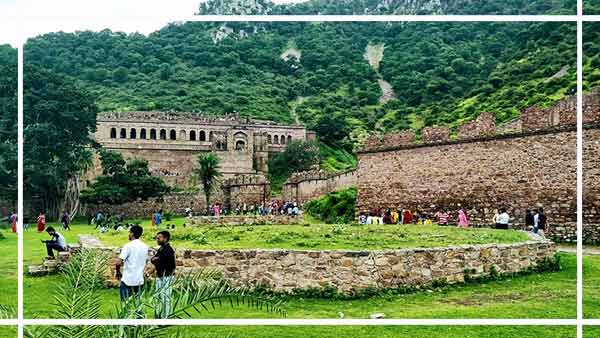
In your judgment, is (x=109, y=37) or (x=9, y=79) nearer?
(x=9, y=79)

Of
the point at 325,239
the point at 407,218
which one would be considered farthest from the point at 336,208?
the point at 325,239

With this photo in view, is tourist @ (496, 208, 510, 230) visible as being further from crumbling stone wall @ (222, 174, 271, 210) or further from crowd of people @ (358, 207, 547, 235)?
crumbling stone wall @ (222, 174, 271, 210)

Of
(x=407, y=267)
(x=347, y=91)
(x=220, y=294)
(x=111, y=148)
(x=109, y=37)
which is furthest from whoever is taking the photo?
(x=109, y=37)

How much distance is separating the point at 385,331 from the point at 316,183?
21295 millimetres

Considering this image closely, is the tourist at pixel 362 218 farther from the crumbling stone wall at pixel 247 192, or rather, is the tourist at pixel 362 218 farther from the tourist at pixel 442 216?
the crumbling stone wall at pixel 247 192

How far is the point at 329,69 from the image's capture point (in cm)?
5600

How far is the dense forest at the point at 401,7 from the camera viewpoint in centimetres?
4466

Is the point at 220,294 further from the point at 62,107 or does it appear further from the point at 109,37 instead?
the point at 109,37

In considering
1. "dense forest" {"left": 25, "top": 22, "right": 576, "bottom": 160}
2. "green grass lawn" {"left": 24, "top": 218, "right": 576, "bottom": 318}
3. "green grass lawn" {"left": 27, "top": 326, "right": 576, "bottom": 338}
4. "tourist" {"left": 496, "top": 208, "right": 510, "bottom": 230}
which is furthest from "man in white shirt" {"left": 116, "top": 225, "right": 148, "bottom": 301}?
"dense forest" {"left": 25, "top": 22, "right": 576, "bottom": 160}

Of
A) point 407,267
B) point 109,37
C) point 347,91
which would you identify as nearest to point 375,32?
point 347,91

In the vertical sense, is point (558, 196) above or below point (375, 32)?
below

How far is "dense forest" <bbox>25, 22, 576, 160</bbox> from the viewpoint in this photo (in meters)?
38.8

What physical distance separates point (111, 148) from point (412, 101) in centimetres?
2094

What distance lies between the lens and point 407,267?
8125 millimetres
